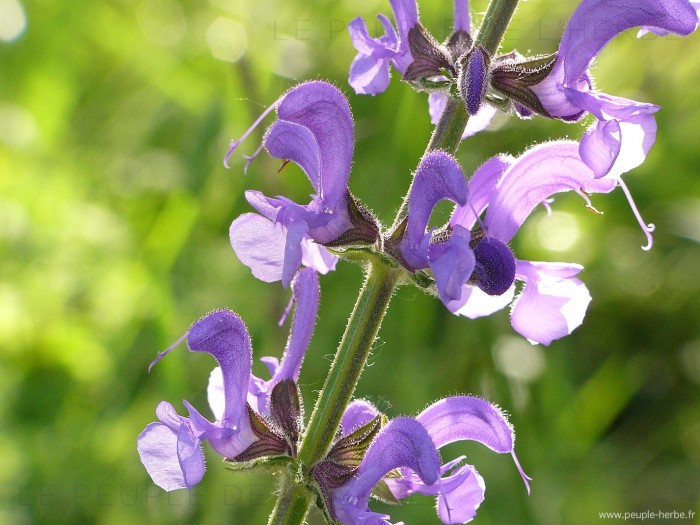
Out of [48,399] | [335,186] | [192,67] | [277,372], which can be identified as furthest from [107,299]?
[335,186]

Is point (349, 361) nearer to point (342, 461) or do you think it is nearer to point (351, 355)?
point (351, 355)

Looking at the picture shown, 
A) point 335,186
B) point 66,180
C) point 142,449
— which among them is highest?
point 66,180

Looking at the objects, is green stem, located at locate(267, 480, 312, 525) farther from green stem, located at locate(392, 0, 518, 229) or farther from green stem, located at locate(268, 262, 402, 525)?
green stem, located at locate(392, 0, 518, 229)

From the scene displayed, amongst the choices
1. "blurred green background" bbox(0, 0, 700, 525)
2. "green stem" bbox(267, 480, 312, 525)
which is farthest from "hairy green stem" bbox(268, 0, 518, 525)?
"blurred green background" bbox(0, 0, 700, 525)

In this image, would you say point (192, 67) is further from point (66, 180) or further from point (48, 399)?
point (48, 399)

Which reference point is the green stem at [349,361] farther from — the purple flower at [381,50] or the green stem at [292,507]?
the purple flower at [381,50]

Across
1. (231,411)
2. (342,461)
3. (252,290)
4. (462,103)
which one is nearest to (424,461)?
(342,461)
